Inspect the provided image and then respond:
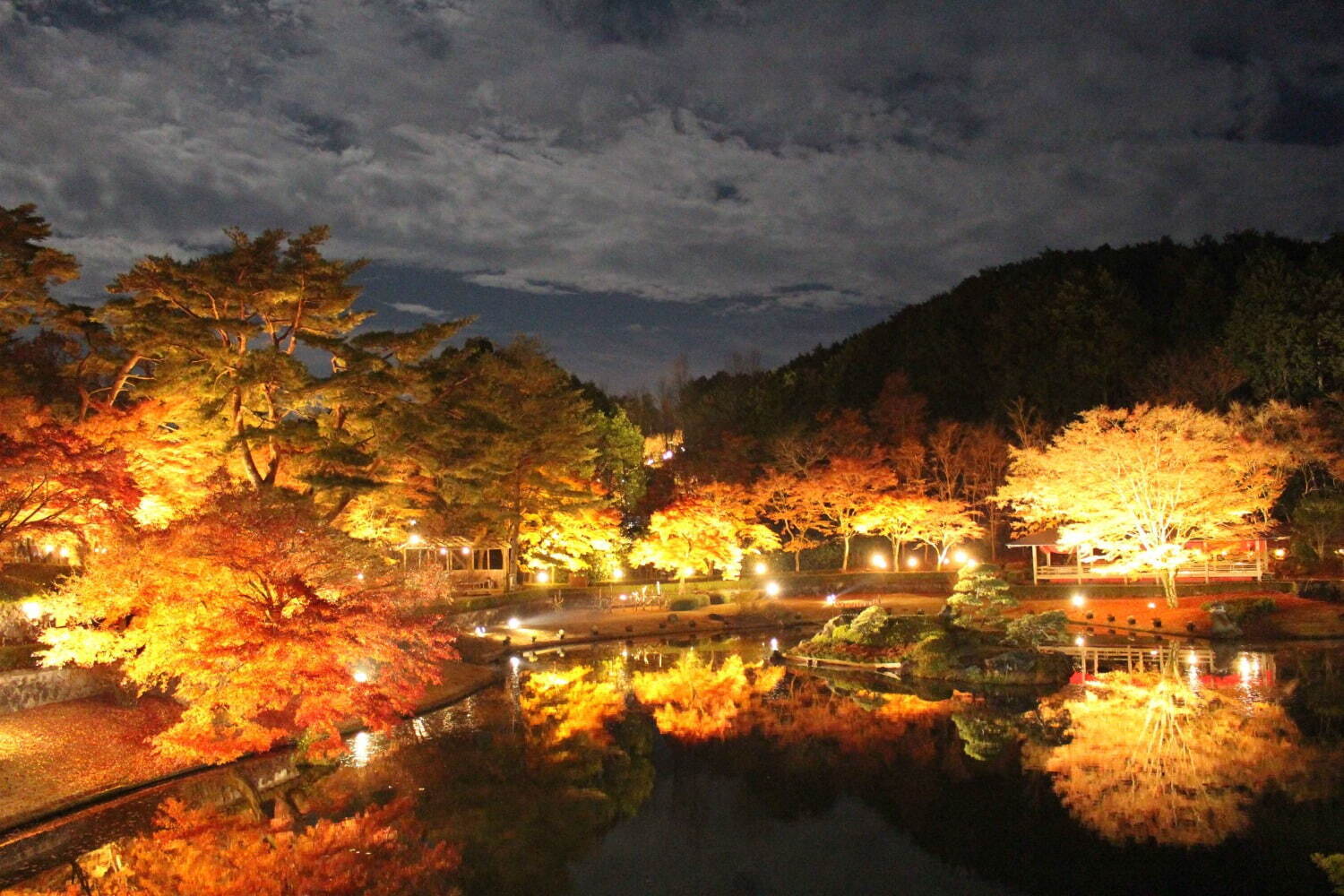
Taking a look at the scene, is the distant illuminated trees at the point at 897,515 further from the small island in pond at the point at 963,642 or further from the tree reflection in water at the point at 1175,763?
the tree reflection in water at the point at 1175,763

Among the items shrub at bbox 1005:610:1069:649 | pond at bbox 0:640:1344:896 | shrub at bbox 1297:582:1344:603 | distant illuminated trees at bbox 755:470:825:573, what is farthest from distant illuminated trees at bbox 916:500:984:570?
pond at bbox 0:640:1344:896

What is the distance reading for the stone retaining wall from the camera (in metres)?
16.6

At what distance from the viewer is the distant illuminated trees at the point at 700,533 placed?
1645 inches

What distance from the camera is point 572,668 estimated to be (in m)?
27.0

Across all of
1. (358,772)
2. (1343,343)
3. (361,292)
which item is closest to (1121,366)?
(1343,343)

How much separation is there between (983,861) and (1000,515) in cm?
4127

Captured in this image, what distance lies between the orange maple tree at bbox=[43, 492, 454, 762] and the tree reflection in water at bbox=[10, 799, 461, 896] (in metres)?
2.01

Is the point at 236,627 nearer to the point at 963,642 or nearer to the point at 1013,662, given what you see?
the point at 1013,662

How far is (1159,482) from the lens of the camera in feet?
106

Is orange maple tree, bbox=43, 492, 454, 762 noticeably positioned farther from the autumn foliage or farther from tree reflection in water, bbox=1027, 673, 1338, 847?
tree reflection in water, bbox=1027, 673, 1338, 847

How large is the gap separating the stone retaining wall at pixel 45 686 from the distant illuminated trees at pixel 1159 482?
1265 inches

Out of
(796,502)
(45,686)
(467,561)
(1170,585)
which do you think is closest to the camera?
(45,686)

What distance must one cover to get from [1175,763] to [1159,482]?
65.5 ft

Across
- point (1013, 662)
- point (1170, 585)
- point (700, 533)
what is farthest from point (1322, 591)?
point (700, 533)
